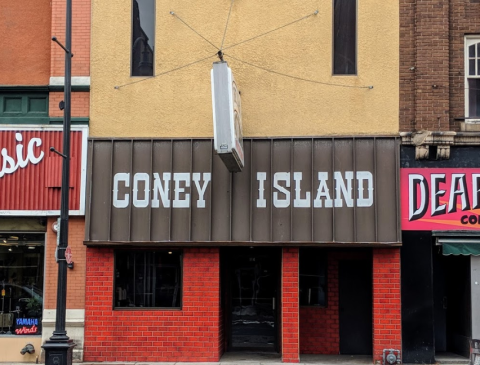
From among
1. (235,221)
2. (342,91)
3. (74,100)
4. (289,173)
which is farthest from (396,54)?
(74,100)

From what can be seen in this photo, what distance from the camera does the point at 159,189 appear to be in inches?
589

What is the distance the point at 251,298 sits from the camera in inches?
648

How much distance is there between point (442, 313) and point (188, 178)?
22.1 feet

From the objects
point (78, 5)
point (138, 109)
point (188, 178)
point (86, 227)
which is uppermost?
point (78, 5)

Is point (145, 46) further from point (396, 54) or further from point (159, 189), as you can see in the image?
point (396, 54)

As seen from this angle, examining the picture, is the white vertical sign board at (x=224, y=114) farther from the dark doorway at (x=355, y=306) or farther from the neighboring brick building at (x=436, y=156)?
the dark doorway at (x=355, y=306)

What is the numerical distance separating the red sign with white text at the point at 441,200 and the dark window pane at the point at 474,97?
4.47 ft

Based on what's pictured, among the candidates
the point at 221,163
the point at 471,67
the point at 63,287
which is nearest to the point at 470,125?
the point at 471,67

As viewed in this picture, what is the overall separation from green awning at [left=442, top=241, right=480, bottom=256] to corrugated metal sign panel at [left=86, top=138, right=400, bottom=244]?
1.03m

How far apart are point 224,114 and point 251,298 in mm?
5359

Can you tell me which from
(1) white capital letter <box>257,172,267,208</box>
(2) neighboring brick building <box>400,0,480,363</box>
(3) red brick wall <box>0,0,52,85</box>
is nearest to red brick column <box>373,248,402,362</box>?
(2) neighboring brick building <box>400,0,480,363</box>

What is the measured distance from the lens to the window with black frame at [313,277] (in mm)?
16422

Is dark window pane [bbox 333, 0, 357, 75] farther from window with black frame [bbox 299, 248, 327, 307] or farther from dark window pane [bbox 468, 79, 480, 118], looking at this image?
window with black frame [bbox 299, 248, 327, 307]

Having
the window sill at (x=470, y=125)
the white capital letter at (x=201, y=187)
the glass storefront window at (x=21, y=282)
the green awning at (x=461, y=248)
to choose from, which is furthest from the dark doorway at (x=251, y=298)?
the window sill at (x=470, y=125)
